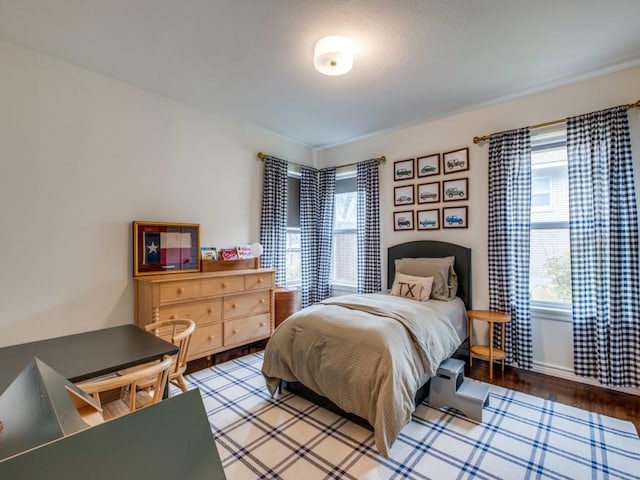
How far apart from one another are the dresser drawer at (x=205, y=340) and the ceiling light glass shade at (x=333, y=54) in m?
2.50

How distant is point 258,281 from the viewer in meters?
3.36

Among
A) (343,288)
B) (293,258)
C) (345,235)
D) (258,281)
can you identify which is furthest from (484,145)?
(258,281)

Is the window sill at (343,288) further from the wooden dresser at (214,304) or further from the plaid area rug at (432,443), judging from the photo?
the plaid area rug at (432,443)

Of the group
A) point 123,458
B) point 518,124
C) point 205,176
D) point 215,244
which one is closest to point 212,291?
point 215,244

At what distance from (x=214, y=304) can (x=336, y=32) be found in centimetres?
254

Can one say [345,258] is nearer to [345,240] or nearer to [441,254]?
[345,240]

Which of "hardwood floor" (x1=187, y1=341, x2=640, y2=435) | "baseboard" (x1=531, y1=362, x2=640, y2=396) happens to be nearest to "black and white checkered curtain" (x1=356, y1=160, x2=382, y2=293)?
"hardwood floor" (x1=187, y1=341, x2=640, y2=435)

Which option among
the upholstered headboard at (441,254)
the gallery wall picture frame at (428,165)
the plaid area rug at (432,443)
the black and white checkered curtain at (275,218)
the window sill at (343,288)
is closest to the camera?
the plaid area rug at (432,443)

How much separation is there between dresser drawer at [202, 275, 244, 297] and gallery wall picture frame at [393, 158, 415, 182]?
89.8 inches

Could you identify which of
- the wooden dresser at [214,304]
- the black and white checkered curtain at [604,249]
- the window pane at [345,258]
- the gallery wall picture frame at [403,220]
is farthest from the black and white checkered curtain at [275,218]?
the black and white checkered curtain at [604,249]

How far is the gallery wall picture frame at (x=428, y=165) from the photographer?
3500 mm

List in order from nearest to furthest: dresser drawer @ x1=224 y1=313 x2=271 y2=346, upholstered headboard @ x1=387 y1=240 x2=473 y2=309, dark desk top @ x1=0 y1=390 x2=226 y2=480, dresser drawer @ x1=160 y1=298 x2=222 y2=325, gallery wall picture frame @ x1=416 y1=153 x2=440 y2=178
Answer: dark desk top @ x1=0 y1=390 x2=226 y2=480, dresser drawer @ x1=160 y1=298 x2=222 y2=325, dresser drawer @ x1=224 y1=313 x2=271 y2=346, upholstered headboard @ x1=387 y1=240 x2=473 y2=309, gallery wall picture frame @ x1=416 y1=153 x2=440 y2=178

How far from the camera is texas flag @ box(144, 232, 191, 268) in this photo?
2.87 meters

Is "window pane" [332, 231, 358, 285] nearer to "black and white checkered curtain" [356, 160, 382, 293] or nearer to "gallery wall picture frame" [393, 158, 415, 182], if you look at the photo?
"black and white checkered curtain" [356, 160, 382, 293]
